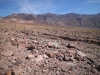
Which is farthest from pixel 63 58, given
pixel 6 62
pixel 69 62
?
pixel 6 62

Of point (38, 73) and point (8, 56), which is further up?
point (8, 56)

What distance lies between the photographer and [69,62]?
4.41m

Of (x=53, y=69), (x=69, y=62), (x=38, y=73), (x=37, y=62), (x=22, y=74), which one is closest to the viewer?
(x=22, y=74)

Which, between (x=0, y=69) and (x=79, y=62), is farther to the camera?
(x=79, y=62)

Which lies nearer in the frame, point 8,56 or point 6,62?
point 6,62

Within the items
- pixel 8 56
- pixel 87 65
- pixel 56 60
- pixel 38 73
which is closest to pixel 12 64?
pixel 8 56

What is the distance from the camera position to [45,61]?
4.21m

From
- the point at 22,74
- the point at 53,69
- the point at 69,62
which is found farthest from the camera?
the point at 69,62

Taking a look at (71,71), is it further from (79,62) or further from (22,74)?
(22,74)

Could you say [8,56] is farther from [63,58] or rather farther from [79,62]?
[79,62]

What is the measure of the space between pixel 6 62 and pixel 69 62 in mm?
2738

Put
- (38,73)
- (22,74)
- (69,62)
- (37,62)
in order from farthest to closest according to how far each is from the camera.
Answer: (69,62) → (37,62) → (38,73) → (22,74)

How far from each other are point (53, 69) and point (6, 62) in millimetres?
1932

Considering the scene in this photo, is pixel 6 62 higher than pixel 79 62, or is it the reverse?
pixel 6 62
